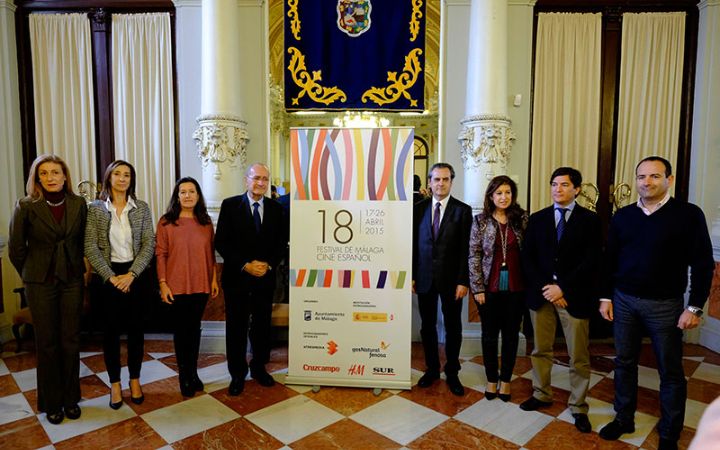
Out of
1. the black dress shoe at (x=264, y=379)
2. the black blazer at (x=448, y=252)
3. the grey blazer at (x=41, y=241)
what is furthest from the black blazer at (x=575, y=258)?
the grey blazer at (x=41, y=241)

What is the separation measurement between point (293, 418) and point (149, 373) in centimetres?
139

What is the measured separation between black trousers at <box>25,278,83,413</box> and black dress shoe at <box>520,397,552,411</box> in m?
2.81

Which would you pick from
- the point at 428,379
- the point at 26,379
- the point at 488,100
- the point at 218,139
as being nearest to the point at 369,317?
the point at 428,379

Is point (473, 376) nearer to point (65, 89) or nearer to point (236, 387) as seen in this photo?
point (236, 387)

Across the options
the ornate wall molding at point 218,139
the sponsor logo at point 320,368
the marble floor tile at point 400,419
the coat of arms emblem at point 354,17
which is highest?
the coat of arms emblem at point 354,17

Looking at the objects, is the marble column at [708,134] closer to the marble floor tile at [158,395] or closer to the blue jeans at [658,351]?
the blue jeans at [658,351]

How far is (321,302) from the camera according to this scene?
2.88 metres

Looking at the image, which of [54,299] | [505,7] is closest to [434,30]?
[505,7]

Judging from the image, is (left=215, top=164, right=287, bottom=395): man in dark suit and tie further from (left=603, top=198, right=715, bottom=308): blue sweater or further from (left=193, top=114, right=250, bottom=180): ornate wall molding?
(left=603, top=198, right=715, bottom=308): blue sweater

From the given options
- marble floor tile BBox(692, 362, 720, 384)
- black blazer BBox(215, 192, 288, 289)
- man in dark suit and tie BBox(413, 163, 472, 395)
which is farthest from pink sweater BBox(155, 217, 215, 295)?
marble floor tile BBox(692, 362, 720, 384)

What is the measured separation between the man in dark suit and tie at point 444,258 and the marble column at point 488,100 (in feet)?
2.93

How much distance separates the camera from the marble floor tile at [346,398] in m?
2.68

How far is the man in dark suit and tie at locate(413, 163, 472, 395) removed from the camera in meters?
2.83

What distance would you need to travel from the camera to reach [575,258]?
2475mm
